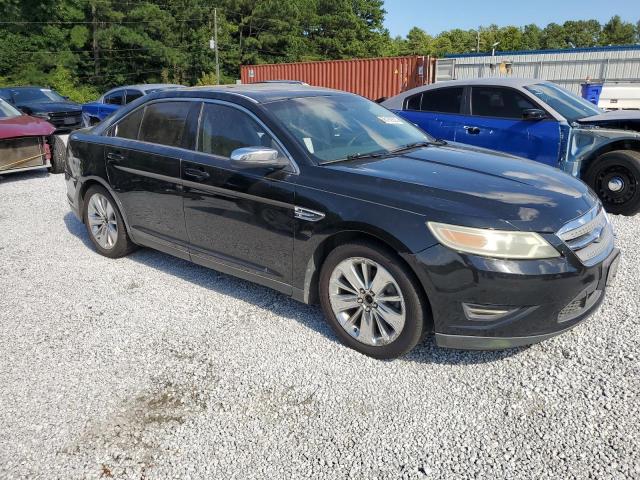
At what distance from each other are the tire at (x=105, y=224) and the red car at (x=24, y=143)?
4.48m

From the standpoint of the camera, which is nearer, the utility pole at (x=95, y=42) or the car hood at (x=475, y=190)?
the car hood at (x=475, y=190)

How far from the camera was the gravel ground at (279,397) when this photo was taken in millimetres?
2359

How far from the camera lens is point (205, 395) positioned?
A: 2.88m

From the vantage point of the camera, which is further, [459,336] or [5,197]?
[5,197]

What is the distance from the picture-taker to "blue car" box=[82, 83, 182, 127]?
43.5 feet

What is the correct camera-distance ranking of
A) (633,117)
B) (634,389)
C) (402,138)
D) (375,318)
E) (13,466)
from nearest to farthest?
(13,466) → (634,389) → (375,318) → (402,138) → (633,117)

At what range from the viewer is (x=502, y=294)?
2658 millimetres

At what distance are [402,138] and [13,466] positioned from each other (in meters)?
3.21

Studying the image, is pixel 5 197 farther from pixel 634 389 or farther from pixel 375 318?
pixel 634 389

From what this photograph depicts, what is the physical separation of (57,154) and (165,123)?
243 inches

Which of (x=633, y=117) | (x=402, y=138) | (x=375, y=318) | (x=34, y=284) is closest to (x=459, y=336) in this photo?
(x=375, y=318)

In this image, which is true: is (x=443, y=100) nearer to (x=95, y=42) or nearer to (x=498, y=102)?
(x=498, y=102)

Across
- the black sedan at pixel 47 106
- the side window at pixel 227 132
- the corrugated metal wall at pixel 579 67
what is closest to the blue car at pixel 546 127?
the side window at pixel 227 132

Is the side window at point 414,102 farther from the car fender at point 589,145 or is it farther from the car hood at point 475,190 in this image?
the car hood at point 475,190
